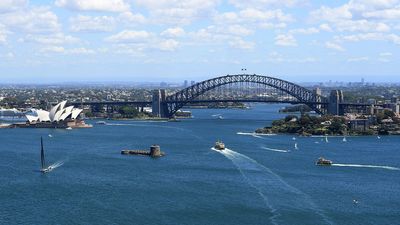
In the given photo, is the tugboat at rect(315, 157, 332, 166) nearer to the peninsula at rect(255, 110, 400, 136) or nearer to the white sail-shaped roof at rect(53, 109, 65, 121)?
the peninsula at rect(255, 110, 400, 136)

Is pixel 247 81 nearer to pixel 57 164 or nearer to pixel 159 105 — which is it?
pixel 159 105

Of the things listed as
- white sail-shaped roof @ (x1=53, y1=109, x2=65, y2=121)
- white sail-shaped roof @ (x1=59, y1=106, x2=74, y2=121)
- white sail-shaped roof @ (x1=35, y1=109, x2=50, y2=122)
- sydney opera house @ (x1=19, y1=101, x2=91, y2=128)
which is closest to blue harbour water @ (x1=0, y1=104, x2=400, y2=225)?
sydney opera house @ (x1=19, y1=101, x2=91, y2=128)

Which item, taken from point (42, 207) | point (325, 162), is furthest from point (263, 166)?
point (42, 207)

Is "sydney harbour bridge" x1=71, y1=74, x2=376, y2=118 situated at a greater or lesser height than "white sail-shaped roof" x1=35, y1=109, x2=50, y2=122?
greater

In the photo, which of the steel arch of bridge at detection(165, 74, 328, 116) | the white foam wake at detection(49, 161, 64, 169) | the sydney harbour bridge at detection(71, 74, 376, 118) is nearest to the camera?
the white foam wake at detection(49, 161, 64, 169)

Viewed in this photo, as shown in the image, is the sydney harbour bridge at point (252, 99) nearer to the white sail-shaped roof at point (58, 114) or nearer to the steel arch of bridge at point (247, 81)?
the steel arch of bridge at point (247, 81)

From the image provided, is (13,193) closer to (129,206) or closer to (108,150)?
(129,206)

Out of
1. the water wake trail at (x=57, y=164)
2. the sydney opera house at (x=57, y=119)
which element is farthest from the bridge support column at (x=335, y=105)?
the water wake trail at (x=57, y=164)

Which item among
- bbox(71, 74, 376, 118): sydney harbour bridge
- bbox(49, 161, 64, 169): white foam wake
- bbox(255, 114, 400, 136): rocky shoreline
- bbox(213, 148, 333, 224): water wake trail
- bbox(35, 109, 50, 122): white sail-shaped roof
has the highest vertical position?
bbox(71, 74, 376, 118): sydney harbour bridge
